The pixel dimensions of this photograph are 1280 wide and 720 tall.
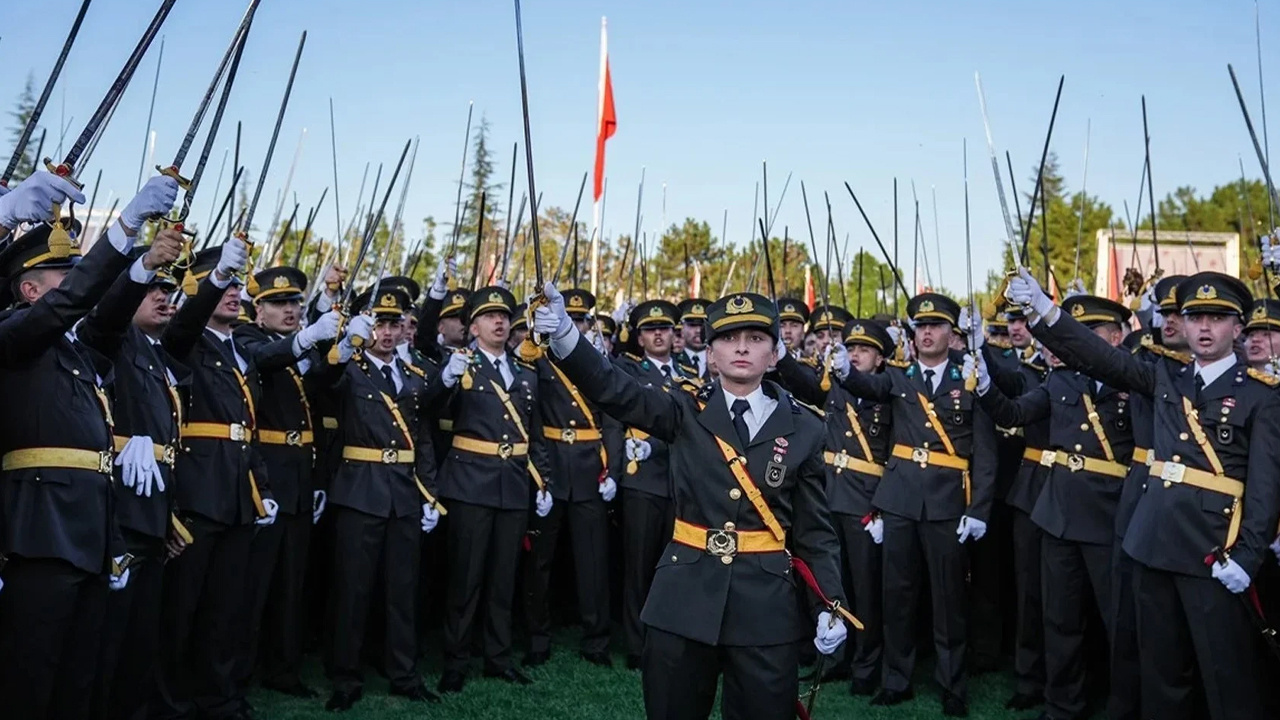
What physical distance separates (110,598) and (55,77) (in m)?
2.29

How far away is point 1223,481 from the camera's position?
559cm

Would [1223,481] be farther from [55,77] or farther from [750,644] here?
[55,77]

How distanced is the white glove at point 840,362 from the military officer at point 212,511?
3.73 m

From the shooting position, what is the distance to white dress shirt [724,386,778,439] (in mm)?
4594

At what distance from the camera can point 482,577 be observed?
306 inches

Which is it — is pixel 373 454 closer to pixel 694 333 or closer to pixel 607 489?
pixel 607 489

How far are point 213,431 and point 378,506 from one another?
127 centimetres

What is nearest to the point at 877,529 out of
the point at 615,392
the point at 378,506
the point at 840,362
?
the point at 840,362

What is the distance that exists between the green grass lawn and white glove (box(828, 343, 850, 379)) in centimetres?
237

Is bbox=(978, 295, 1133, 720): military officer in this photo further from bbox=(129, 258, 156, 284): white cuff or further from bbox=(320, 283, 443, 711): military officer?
bbox=(129, 258, 156, 284): white cuff

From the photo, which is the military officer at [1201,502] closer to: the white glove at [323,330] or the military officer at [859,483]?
the military officer at [859,483]

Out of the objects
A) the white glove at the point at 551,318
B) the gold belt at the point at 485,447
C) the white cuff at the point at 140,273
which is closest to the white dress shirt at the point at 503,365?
the gold belt at the point at 485,447

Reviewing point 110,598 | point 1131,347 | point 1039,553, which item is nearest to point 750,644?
point 110,598

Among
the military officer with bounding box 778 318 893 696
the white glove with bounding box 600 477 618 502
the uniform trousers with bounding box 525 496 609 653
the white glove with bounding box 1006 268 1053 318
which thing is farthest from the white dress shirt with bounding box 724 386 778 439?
the uniform trousers with bounding box 525 496 609 653
